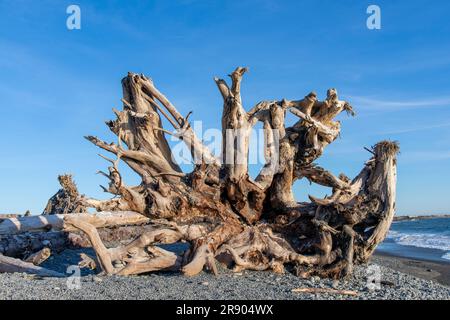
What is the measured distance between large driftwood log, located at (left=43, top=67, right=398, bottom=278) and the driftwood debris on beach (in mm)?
25

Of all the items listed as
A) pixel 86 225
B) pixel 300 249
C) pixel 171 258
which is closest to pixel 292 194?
pixel 300 249

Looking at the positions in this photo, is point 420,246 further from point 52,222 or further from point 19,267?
point 19,267

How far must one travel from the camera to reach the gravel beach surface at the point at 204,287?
6848 mm

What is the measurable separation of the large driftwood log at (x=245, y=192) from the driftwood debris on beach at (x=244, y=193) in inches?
1.0

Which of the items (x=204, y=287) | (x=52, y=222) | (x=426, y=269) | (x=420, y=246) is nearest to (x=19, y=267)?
(x=52, y=222)

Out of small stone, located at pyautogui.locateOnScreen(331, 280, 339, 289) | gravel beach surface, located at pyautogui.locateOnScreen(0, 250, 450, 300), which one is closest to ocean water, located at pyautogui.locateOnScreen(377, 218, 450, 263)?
gravel beach surface, located at pyautogui.locateOnScreen(0, 250, 450, 300)

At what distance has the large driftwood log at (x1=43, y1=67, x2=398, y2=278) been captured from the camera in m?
9.48

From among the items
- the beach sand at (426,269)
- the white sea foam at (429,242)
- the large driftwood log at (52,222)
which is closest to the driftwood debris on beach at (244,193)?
the large driftwood log at (52,222)

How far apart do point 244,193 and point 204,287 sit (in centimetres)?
354

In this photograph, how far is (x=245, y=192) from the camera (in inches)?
420

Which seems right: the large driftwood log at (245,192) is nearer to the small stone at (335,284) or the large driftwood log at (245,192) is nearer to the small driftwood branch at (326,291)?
the small stone at (335,284)

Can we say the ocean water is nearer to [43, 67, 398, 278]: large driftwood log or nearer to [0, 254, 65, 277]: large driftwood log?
[43, 67, 398, 278]: large driftwood log
